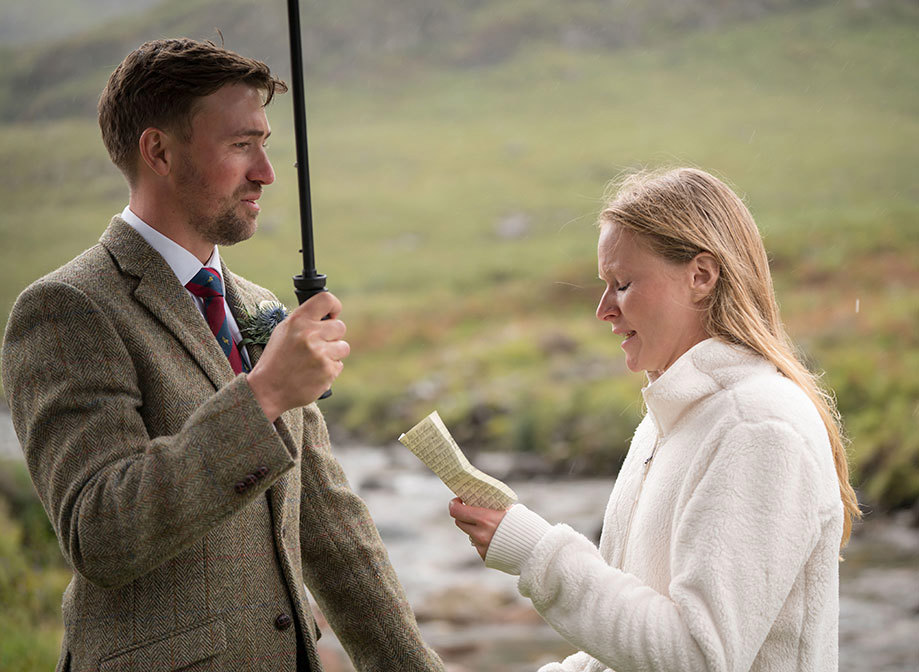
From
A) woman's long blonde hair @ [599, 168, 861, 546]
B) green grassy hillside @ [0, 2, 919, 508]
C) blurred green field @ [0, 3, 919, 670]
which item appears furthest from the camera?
green grassy hillside @ [0, 2, 919, 508]

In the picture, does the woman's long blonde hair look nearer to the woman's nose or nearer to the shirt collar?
the woman's nose

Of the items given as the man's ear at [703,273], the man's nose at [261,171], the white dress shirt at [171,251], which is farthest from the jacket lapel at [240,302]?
the man's ear at [703,273]

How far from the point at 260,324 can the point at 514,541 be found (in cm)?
77

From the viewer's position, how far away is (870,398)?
497 inches

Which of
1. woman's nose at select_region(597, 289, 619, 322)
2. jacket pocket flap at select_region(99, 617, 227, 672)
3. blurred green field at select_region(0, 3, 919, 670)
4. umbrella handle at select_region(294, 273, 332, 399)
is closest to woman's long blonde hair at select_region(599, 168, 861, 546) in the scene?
woman's nose at select_region(597, 289, 619, 322)

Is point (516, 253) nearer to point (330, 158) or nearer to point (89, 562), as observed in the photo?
point (330, 158)

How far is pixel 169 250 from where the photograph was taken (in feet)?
6.89

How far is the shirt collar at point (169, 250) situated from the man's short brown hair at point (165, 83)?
0.52ft

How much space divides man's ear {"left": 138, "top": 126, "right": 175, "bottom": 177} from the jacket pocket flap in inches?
38.1

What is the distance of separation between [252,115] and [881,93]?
2281 cm

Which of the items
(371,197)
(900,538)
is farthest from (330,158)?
(900,538)

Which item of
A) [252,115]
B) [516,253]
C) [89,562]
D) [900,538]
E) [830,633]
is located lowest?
[900,538]

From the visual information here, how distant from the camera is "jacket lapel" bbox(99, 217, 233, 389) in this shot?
6.52 ft

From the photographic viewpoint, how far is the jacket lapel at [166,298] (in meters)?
1.99
